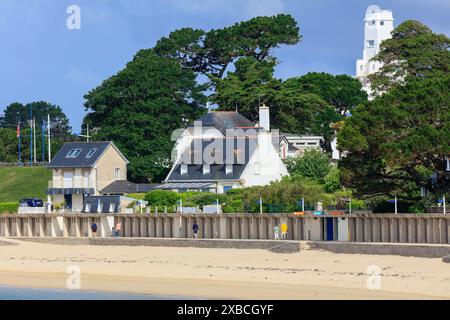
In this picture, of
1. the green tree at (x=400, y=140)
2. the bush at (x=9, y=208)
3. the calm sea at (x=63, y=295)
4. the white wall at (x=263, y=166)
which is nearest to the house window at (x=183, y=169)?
the white wall at (x=263, y=166)

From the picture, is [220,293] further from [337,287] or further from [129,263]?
[129,263]

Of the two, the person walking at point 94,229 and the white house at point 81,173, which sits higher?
the white house at point 81,173

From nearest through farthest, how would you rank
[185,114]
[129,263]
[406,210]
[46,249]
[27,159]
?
[129,263] < [406,210] < [46,249] < [185,114] < [27,159]

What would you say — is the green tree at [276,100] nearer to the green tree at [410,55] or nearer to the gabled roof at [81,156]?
the green tree at [410,55]

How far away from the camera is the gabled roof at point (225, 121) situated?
8928 centimetres

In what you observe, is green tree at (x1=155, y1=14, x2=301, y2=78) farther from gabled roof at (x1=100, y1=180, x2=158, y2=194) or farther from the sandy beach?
the sandy beach

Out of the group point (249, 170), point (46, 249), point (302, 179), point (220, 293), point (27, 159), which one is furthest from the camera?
point (27, 159)

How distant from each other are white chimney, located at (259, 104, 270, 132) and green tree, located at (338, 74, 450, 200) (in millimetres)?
33038

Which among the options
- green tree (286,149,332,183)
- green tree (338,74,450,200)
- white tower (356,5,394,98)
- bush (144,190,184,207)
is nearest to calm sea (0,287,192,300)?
green tree (338,74,450,200)

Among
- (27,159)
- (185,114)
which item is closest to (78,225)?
(185,114)

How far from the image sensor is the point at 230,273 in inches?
1919

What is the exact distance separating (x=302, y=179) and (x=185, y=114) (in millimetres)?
24141

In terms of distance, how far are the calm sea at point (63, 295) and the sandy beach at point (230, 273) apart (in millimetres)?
967

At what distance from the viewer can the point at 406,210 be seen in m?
57.9
